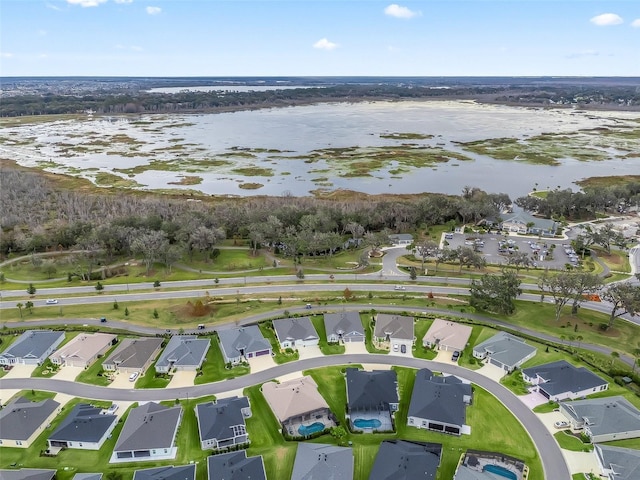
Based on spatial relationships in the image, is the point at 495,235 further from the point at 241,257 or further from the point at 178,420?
the point at 178,420

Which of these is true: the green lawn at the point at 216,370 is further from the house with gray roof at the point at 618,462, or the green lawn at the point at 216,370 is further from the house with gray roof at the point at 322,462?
the house with gray roof at the point at 618,462

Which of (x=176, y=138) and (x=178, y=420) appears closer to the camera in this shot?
(x=178, y=420)

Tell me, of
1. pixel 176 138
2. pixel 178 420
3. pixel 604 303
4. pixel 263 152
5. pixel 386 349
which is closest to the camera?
pixel 178 420

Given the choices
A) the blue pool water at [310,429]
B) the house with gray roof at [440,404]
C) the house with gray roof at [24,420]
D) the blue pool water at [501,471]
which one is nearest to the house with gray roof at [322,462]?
the blue pool water at [310,429]

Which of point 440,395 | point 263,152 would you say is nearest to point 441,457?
point 440,395

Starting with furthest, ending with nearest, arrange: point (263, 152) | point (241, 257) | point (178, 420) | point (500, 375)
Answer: point (263, 152), point (241, 257), point (500, 375), point (178, 420)

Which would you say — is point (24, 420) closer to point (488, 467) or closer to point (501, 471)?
point (488, 467)
